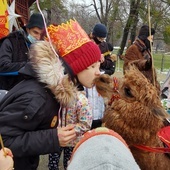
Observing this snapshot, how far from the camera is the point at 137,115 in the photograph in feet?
5.96

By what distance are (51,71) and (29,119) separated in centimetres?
31

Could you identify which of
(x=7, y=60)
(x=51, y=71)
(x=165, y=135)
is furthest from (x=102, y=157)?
(x=7, y=60)

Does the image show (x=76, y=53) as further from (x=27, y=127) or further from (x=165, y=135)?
(x=165, y=135)

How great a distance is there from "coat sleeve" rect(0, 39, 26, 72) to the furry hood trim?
4.81ft

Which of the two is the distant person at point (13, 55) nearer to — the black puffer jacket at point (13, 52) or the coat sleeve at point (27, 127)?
the black puffer jacket at point (13, 52)

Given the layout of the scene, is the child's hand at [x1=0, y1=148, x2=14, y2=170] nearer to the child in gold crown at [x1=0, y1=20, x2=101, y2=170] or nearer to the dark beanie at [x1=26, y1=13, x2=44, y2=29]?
the child in gold crown at [x1=0, y1=20, x2=101, y2=170]

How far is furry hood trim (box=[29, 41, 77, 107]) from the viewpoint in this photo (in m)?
1.68

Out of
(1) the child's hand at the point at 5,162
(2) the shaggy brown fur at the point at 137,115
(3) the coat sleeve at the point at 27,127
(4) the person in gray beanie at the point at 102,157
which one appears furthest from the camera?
(2) the shaggy brown fur at the point at 137,115

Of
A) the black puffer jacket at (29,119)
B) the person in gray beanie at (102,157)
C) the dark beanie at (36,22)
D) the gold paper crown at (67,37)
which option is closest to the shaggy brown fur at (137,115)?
the gold paper crown at (67,37)

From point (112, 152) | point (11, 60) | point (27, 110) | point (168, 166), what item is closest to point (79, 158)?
point (112, 152)

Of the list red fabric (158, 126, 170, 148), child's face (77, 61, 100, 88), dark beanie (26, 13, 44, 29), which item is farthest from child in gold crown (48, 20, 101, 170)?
dark beanie (26, 13, 44, 29)

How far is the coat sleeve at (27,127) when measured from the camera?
1550mm

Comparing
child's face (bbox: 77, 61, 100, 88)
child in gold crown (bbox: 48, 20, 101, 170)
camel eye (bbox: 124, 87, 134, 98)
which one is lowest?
camel eye (bbox: 124, 87, 134, 98)

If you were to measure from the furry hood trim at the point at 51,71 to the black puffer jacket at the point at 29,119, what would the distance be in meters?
0.05
